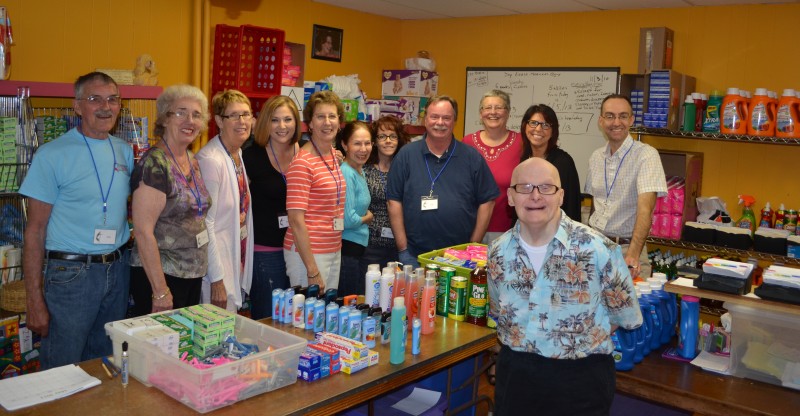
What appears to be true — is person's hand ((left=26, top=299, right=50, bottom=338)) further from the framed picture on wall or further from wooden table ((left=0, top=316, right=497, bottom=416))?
the framed picture on wall

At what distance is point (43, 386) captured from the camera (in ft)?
7.36

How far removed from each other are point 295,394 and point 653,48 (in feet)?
14.3

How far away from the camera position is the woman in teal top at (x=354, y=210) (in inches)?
157

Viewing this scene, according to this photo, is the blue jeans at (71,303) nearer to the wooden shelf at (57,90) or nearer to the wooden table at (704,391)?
the wooden shelf at (57,90)

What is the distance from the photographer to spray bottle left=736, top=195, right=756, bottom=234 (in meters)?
5.22

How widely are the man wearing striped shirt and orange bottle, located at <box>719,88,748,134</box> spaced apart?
124 cm

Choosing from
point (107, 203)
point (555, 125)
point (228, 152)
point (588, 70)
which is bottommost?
point (107, 203)

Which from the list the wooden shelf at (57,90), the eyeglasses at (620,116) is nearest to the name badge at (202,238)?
the wooden shelf at (57,90)

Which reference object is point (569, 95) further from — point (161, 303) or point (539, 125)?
point (161, 303)

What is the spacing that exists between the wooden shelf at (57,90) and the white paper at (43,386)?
1.87 m

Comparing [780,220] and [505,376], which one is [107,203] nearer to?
[505,376]

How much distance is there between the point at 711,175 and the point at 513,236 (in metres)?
3.81

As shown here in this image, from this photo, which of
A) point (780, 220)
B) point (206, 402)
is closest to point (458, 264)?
point (206, 402)

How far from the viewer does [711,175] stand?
5.58 m
